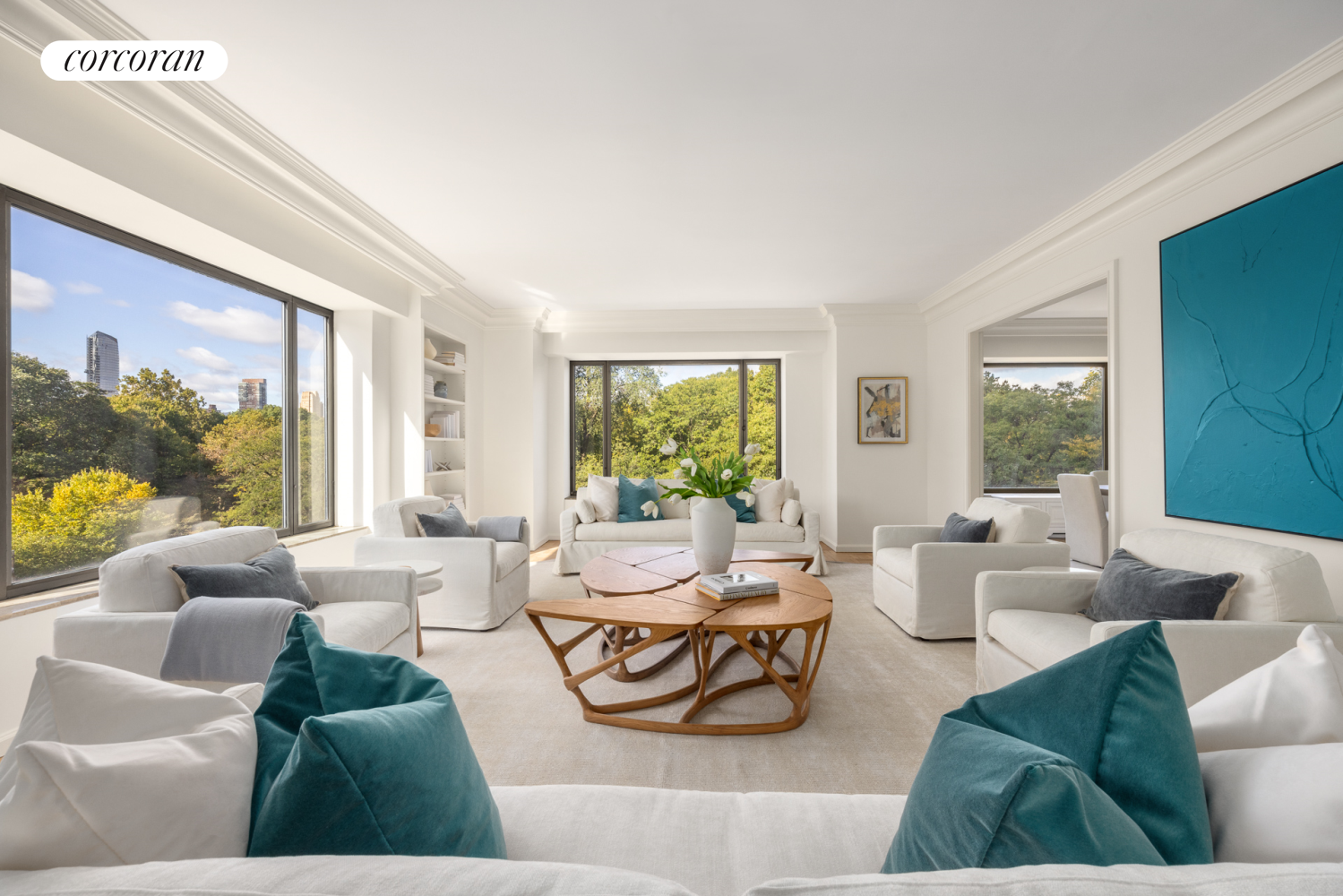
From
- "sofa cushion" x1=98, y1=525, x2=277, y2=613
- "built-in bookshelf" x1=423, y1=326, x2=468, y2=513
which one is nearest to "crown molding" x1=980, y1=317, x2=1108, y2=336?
"built-in bookshelf" x1=423, y1=326, x2=468, y2=513

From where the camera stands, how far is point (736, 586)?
8.75ft

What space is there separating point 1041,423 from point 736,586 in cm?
626

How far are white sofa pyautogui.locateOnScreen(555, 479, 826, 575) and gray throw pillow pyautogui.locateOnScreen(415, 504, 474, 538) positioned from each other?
4.69 feet

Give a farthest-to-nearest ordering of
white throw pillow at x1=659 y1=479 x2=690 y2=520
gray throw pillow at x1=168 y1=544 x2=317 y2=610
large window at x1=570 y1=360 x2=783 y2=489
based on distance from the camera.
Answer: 1. large window at x1=570 y1=360 x2=783 y2=489
2. white throw pillow at x1=659 y1=479 x2=690 y2=520
3. gray throw pillow at x1=168 y1=544 x2=317 y2=610

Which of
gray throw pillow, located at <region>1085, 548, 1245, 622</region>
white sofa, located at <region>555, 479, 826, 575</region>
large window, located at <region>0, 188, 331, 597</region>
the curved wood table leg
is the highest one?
large window, located at <region>0, 188, 331, 597</region>

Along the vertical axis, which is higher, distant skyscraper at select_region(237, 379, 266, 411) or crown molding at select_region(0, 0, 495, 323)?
crown molding at select_region(0, 0, 495, 323)

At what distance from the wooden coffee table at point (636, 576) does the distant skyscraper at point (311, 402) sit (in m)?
2.60

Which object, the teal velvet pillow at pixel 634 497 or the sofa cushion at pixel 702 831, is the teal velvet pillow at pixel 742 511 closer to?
the teal velvet pillow at pixel 634 497

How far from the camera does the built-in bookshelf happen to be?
17.6ft

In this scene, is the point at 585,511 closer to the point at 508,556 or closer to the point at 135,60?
the point at 508,556

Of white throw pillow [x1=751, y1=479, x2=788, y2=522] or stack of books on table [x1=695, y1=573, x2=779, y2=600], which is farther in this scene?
white throw pillow [x1=751, y1=479, x2=788, y2=522]

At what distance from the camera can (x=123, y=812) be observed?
0.66 m

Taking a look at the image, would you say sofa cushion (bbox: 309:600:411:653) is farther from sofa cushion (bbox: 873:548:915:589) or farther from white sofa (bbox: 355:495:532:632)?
sofa cushion (bbox: 873:548:915:589)

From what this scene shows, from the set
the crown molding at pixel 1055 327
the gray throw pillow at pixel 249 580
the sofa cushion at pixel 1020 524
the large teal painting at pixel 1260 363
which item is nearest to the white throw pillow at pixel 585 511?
the gray throw pillow at pixel 249 580
